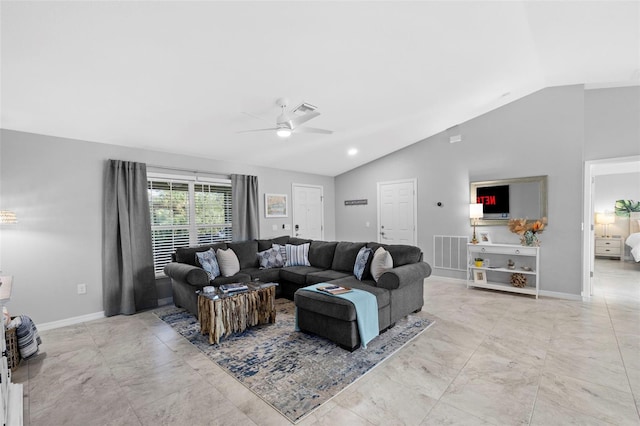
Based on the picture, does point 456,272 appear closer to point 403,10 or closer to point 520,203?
point 520,203

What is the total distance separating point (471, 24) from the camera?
2.61 m

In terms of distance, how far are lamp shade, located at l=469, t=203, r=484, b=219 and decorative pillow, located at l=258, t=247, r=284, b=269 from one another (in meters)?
3.50

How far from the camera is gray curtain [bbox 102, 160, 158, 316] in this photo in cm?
395

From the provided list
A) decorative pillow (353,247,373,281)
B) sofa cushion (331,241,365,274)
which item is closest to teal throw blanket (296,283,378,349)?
decorative pillow (353,247,373,281)

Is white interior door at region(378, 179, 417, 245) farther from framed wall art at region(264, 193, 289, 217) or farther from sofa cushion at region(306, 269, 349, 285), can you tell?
sofa cushion at region(306, 269, 349, 285)

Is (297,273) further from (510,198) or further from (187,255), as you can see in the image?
(510,198)

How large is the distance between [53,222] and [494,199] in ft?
22.1

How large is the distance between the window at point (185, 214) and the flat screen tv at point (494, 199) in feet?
15.7

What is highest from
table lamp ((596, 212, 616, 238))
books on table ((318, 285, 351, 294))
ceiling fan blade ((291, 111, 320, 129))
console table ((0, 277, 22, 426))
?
ceiling fan blade ((291, 111, 320, 129))

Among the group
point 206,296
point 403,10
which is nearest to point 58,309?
point 206,296

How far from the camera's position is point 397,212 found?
640 cm

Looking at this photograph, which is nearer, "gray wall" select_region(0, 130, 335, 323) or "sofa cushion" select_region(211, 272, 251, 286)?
"gray wall" select_region(0, 130, 335, 323)

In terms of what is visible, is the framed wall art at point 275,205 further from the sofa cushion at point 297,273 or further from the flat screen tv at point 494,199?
the flat screen tv at point 494,199

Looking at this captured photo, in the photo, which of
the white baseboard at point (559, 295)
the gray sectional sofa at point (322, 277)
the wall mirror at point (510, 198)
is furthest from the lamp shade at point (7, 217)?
the white baseboard at point (559, 295)
